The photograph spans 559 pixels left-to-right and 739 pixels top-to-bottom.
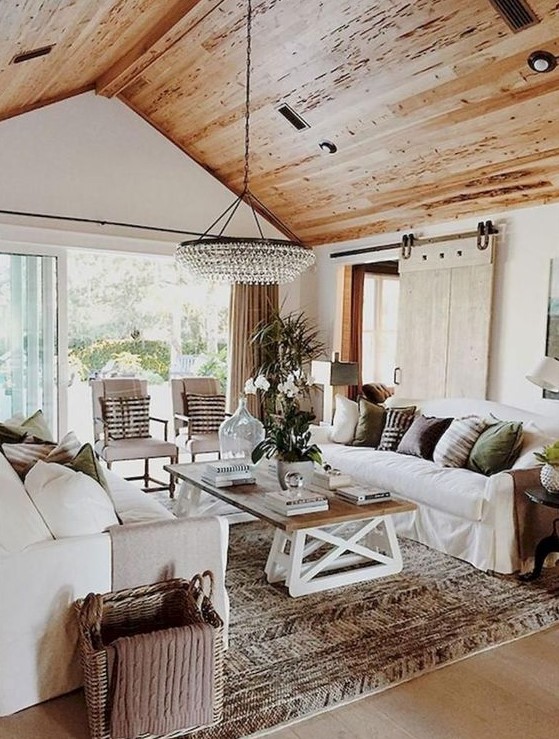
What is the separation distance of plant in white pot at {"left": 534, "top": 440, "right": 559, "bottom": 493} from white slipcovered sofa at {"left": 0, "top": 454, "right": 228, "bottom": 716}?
2.36 meters

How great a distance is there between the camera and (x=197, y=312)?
33.0 ft

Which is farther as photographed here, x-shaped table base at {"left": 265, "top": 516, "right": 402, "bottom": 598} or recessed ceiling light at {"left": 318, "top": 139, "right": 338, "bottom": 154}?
recessed ceiling light at {"left": 318, "top": 139, "right": 338, "bottom": 154}

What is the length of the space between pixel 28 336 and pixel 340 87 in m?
3.51

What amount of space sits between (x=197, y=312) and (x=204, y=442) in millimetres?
4760

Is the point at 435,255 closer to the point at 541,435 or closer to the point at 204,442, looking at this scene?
the point at 541,435

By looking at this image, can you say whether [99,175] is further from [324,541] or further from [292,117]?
[324,541]

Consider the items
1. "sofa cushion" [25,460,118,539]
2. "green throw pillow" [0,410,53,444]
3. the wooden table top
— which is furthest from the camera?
Answer: "green throw pillow" [0,410,53,444]

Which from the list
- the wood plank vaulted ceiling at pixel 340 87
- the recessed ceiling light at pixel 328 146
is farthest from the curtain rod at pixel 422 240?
the recessed ceiling light at pixel 328 146

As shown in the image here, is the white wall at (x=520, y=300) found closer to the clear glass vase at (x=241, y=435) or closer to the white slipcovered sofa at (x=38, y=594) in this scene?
the clear glass vase at (x=241, y=435)

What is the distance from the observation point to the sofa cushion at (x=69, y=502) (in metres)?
2.41

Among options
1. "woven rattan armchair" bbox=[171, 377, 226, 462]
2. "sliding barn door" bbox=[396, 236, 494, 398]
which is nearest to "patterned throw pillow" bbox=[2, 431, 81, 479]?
"woven rattan armchair" bbox=[171, 377, 226, 462]

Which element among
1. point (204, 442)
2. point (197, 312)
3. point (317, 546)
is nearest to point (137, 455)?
point (204, 442)

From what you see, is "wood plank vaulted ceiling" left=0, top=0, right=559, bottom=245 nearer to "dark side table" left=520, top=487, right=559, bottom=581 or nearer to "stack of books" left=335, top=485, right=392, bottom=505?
"dark side table" left=520, top=487, right=559, bottom=581

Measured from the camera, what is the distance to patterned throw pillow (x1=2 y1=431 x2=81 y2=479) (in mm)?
3023
